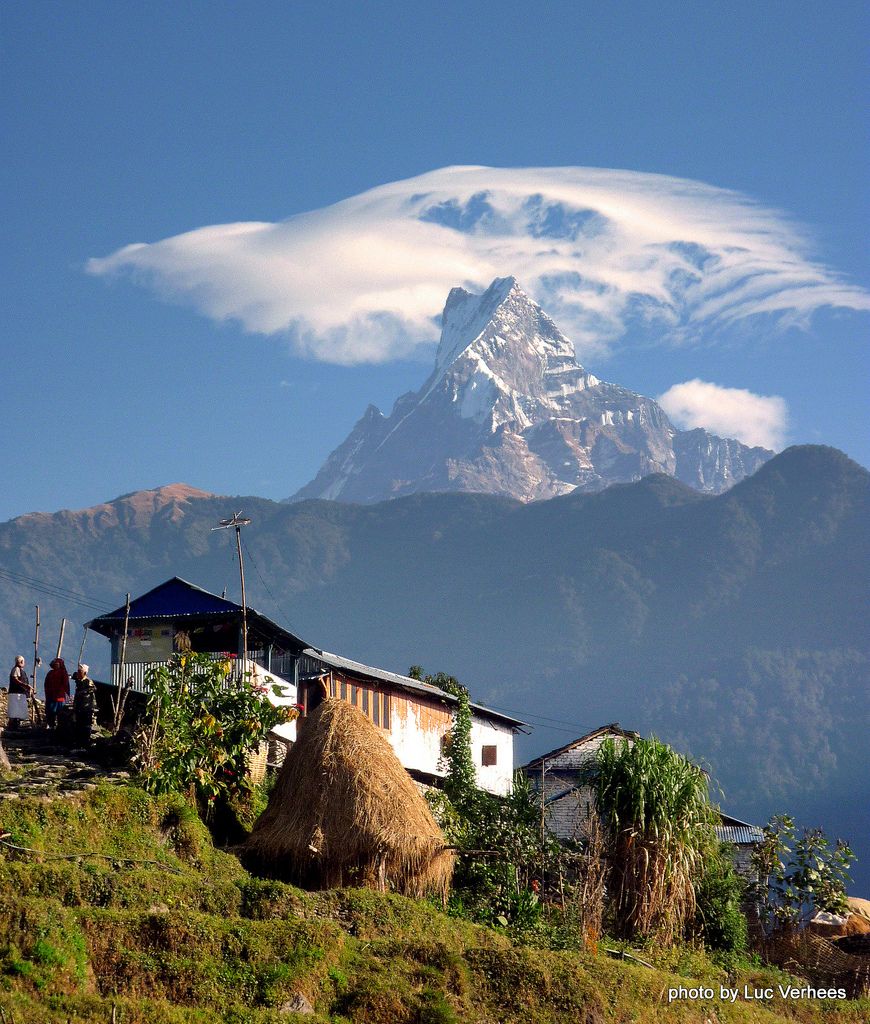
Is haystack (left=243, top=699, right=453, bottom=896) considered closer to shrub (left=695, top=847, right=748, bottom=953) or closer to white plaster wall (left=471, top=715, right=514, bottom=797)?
shrub (left=695, top=847, right=748, bottom=953)

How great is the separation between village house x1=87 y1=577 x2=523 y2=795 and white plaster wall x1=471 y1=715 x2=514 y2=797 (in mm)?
6552

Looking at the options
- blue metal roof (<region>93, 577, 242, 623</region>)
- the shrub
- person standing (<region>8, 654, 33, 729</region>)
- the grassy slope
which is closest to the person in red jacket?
person standing (<region>8, 654, 33, 729</region>)

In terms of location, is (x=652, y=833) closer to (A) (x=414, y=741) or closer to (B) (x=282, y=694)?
(B) (x=282, y=694)

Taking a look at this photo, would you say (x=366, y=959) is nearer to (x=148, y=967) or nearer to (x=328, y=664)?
(x=148, y=967)

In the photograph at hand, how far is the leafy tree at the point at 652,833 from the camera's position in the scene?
2870 centimetres

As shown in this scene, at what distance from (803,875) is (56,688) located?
1989 centimetres

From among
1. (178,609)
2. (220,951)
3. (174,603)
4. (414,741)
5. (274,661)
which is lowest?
(220,951)

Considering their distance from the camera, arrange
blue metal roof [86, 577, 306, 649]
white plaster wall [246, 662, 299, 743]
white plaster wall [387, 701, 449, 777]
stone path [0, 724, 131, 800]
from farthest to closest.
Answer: white plaster wall [387, 701, 449, 777], blue metal roof [86, 577, 306, 649], white plaster wall [246, 662, 299, 743], stone path [0, 724, 131, 800]

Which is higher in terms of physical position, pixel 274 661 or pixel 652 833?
pixel 274 661

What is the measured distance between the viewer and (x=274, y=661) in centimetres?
4172

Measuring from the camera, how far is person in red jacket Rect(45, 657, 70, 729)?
29531mm

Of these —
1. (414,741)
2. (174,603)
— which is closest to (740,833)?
(414,741)

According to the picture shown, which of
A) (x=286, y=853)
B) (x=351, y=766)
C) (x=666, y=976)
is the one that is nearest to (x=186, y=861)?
(x=286, y=853)

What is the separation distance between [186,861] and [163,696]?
3.68m
